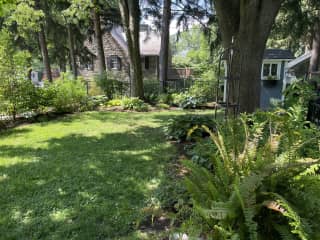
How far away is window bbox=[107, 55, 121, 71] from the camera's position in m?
20.8

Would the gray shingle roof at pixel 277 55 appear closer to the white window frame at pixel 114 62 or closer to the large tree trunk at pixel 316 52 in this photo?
the large tree trunk at pixel 316 52

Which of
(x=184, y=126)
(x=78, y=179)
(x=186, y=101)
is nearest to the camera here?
(x=78, y=179)

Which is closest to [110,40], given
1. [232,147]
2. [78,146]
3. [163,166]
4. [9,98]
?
[9,98]

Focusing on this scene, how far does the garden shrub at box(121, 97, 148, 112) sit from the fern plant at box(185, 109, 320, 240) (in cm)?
707

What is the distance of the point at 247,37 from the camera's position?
4301 millimetres

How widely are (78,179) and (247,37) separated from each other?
325 centimetres

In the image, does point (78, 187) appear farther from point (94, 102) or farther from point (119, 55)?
point (119, 55)

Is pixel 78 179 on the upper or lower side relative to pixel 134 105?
lower

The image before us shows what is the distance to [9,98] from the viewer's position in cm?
686

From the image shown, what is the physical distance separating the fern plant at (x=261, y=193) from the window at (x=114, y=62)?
1944 centimetres

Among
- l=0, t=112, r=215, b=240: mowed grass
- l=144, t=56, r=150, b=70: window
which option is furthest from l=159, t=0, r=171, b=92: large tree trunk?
l=144, t=56, r=150, b=70: window

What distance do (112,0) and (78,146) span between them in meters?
10.5

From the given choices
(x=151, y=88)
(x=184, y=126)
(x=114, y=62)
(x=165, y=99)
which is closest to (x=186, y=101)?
(x=165, y=99)

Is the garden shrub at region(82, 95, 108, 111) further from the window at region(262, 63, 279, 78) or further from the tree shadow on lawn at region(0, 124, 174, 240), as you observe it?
the window at region(262, 63, 279, 78)
